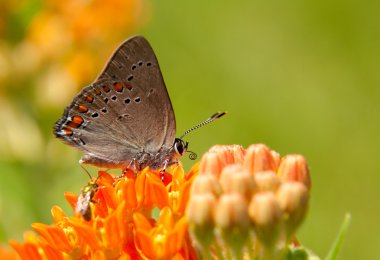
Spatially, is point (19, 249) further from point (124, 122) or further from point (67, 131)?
point (124, 122)

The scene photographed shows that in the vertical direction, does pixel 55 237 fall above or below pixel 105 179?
below

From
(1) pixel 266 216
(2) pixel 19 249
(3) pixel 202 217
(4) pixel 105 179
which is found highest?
(4) pixel 105 179

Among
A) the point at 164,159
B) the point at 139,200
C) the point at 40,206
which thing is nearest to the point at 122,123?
the point at 164,159

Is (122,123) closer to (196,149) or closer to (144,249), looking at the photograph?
(144,249)

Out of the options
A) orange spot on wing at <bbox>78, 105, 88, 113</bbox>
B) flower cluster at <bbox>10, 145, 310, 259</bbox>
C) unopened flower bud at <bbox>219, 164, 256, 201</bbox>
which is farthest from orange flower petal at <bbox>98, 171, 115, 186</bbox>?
unopened flower bud at <bbox>219, 164, 256, 201</bbox>

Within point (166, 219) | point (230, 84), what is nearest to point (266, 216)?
point (166, 219)

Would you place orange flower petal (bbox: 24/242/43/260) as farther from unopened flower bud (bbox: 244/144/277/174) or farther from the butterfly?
unopened flower bud (bbox: 244/144/277/174)

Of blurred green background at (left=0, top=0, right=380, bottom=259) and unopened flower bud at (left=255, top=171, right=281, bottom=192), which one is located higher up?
blurred green background at (left=0, top=0, right=380, bottom=259)
